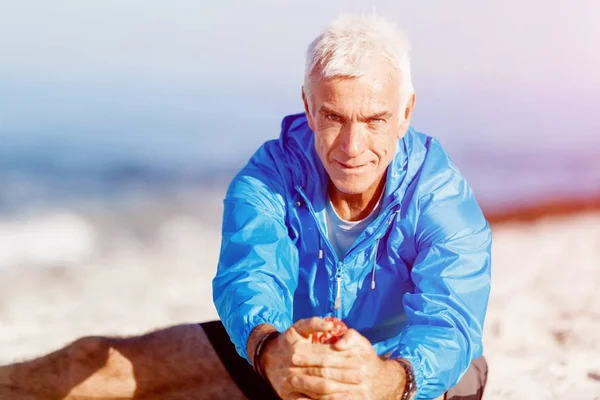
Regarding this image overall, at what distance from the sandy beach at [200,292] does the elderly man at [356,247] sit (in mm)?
1360

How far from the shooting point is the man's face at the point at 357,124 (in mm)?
2355

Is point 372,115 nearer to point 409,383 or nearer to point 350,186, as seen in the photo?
point 350,186

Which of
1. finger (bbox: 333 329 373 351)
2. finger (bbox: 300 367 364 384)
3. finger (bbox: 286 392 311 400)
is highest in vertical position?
finger (bbox: 333 329 373 351)

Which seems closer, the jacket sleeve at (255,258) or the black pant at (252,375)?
the jacket sleeve at (255,258)

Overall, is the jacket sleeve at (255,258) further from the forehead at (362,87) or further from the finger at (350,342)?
the forehead at (362,87)

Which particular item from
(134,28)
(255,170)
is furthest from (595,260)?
(134,28)

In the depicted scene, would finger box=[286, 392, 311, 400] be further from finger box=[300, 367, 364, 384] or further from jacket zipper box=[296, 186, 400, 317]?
jacket zipper box=[296, 186, 400, 317]

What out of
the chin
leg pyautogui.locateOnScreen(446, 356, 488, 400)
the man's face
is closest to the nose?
the man's face

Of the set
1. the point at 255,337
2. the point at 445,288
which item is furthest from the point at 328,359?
the point at 445,288

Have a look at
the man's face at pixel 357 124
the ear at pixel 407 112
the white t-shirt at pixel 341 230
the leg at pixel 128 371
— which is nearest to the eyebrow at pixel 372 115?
the man's face at pixel 357 124

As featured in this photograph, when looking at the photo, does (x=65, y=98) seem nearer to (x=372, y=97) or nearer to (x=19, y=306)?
(x=19, y=306)

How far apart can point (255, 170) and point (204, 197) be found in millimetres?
5843

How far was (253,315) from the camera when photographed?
7.64ft

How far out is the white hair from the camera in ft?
7.64
